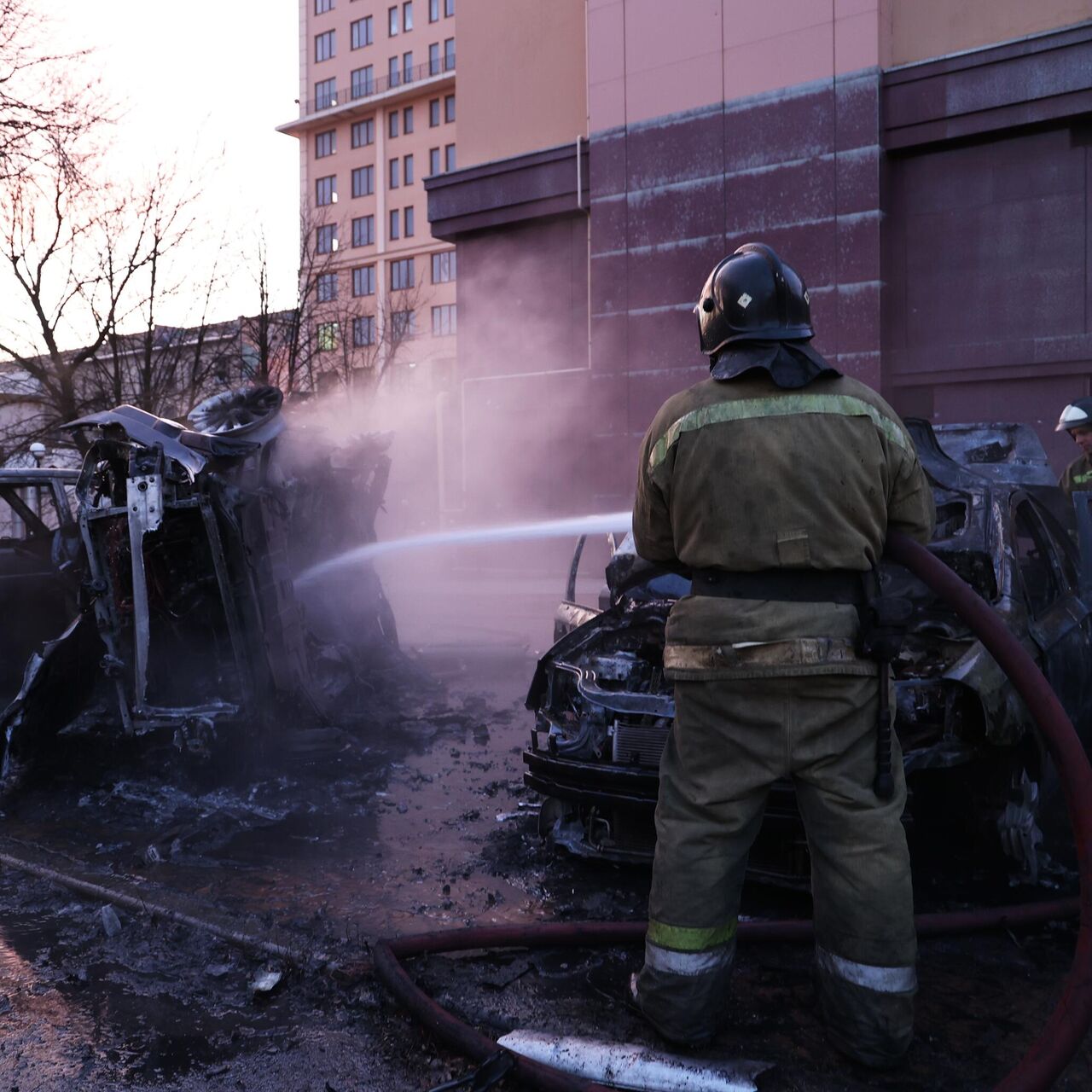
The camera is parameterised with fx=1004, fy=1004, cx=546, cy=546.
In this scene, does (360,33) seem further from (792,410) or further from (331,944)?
(792,410)

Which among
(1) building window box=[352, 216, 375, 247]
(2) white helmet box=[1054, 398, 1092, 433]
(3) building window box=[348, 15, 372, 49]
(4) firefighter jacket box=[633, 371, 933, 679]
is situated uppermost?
(3) building window box=[348, 15, 372, 49]

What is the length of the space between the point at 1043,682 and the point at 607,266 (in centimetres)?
1398

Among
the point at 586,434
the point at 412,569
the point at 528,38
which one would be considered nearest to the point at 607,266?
the point at 586,434

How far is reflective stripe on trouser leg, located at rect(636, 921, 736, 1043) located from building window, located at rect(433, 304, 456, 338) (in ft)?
167

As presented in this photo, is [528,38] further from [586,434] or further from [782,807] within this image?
[782,807]

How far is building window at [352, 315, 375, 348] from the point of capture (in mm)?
22683

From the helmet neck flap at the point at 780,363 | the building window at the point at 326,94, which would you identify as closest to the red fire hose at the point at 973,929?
the helmet neck flap at the point at 780,363

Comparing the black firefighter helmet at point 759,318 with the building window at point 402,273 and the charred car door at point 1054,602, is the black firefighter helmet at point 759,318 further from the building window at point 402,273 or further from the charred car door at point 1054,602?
the building window at point 402,273

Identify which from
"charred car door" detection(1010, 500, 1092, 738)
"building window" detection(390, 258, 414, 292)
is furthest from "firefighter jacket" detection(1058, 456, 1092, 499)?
"building window" detection(390, 258, 414, 292)

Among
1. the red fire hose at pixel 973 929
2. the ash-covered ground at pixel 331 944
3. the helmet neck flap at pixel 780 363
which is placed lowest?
the ash-covered ground at pixel 331 944

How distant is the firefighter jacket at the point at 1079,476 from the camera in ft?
21.7

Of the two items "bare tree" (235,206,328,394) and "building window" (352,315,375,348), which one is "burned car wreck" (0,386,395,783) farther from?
"building window" (352,315,375,348)

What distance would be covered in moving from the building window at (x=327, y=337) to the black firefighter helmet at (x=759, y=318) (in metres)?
16.4

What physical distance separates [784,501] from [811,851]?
98cm
